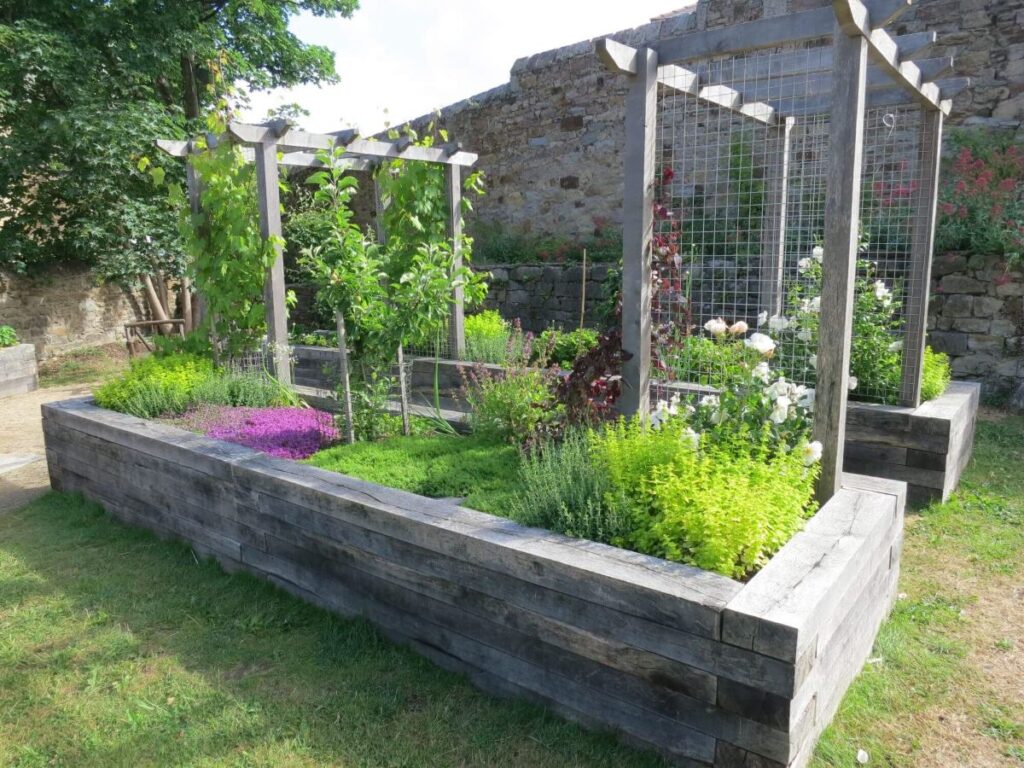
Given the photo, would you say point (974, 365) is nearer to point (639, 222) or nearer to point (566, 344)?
point (566, 344)

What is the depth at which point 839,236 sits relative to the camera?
2.73m

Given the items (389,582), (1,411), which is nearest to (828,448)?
(389,582)

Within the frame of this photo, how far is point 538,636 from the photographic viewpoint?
7.86 feet

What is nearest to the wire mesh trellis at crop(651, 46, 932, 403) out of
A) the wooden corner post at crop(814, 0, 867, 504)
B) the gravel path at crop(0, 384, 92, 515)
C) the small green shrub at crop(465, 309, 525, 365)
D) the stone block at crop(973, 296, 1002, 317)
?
the wooden corner post at crop(814, 0, 867, 504)

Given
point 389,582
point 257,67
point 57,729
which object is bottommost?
point 57,729

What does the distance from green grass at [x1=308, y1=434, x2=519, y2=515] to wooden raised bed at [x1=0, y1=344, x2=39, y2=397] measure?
293 inches

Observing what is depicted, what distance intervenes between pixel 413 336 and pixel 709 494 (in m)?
2.23

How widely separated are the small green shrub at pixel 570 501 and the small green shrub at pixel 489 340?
2.70 metres

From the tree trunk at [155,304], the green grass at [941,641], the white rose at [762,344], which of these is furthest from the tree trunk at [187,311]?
the green grass at [941,641]

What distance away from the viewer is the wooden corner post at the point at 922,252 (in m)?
4.34

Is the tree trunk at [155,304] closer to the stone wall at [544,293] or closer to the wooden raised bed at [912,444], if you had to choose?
the stone wall at [544,293]

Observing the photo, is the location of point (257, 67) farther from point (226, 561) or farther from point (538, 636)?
point (538, 636)

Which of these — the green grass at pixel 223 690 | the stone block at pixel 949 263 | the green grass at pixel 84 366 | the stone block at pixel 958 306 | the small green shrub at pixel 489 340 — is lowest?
the green grass at pixel 223 690

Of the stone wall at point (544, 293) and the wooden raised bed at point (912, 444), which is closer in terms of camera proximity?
the wooden raised bed at point (912, 444)
